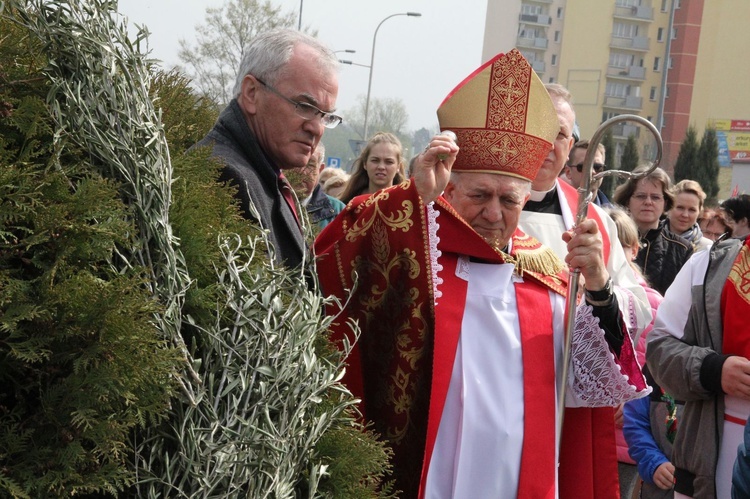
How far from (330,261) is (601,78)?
6812 centimetres

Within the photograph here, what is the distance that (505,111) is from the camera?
11.2 feet

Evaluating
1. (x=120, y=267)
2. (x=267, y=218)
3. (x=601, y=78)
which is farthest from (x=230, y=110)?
→ (x=601, y=78)

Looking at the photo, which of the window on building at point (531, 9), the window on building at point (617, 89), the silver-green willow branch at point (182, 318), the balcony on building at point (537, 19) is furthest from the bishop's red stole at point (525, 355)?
the window on building at point (531, 9)

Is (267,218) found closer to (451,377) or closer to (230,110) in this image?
(230,110)

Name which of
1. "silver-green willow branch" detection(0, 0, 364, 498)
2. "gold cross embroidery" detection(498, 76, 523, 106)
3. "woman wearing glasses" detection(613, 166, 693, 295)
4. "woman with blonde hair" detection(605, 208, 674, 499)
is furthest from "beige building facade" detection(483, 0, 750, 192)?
"silver-green willow branch" detection(0, 0, 364, 498)

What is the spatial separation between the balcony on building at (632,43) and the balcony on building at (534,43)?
18.3ft

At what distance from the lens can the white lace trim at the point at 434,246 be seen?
10.1ft

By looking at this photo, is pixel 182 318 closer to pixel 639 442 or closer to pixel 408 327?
pixel 408 327

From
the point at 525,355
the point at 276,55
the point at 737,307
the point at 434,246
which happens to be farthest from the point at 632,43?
the point at 276,55

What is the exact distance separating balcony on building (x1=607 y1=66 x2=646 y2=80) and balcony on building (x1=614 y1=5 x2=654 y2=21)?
3.43 meters

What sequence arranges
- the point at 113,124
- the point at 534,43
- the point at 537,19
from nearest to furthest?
the point at 113,124
the point at 537,19
the point at 534,43

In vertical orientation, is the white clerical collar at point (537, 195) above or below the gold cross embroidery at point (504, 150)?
below

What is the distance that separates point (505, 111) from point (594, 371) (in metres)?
0.92

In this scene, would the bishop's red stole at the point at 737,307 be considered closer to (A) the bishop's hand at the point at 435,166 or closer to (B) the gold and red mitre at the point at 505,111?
(B) the gold and red mitre at the point at 505,111
